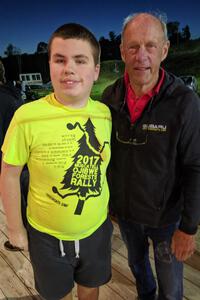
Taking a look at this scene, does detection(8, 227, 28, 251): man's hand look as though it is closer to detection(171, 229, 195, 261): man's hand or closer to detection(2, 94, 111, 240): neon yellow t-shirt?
detection(2, 94, 111, 240): neon yellow t-shirt

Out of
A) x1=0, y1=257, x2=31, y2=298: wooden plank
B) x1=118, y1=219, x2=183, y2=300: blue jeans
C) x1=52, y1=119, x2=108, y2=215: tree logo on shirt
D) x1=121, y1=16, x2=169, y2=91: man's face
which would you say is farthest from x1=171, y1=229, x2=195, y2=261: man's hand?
x1=0, y1=257, x2=31, y2=298: wooden plank

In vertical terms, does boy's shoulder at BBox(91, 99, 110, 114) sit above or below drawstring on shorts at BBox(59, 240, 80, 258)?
above

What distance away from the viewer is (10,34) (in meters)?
10.8

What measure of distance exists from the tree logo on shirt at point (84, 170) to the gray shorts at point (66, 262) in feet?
0.54

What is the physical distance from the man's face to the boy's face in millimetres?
215

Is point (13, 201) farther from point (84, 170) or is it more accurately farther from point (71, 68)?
point (71, 68)

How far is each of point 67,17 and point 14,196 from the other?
6831 millimetres

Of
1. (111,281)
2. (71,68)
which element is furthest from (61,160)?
(111,281)

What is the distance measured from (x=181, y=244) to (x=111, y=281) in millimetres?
828

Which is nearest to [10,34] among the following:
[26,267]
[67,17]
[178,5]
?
[67,17]

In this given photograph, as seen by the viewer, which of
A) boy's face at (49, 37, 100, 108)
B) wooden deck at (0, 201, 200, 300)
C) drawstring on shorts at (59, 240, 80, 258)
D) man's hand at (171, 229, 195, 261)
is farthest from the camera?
wooden deck at (0, 201, 200, 300)

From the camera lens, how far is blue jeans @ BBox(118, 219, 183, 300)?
1188 millimetres

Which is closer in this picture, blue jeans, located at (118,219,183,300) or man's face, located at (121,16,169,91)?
man's face, located at (121,16,169,91)

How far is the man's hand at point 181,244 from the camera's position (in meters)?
1.11
